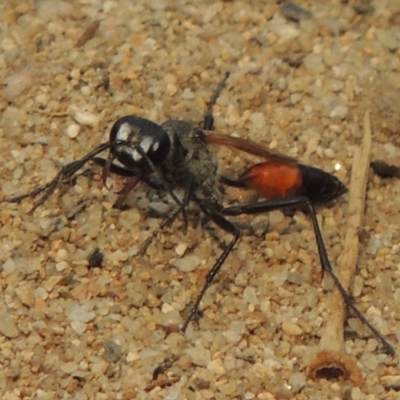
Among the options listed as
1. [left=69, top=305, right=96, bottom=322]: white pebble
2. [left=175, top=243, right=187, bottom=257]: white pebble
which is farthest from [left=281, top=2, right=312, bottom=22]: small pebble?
[left=69, top=305, right=96, bottom=322]: white pebble

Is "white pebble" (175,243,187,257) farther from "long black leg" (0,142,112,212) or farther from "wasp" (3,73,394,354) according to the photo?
"long black leg" (0,142,112,212)

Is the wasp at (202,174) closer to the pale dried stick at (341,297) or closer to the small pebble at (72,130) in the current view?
the pale dried stick at (341,297)

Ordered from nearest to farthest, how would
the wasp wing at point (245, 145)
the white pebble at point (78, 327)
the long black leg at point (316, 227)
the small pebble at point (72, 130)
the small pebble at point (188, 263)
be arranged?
the white pebble at point (78, 327) < the long black leg at point (316, 227) < the small pebble at point (188, 263) < the wasp wing at point (245, 145) < the small pebble at point (72, 130)

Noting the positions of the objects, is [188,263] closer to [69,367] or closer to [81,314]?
[81,314]

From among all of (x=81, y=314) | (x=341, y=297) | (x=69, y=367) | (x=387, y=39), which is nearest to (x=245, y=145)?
(x=341, y=297)

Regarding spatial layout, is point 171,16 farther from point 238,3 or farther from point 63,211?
point 63,211

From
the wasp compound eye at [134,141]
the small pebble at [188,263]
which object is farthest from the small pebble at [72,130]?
the small pebble at [188,263]

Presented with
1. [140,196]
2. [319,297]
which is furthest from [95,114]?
[319,297]
